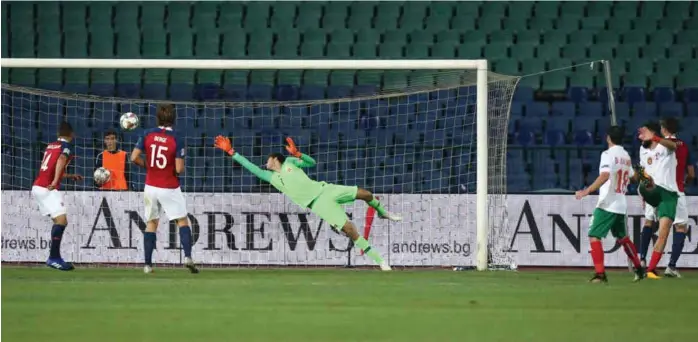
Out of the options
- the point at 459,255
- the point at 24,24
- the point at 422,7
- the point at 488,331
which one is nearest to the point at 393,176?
the point at 459,255

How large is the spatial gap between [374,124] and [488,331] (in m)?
12.0

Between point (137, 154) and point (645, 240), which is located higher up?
point (137, 154)

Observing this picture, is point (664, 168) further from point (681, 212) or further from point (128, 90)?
point (128, 90)

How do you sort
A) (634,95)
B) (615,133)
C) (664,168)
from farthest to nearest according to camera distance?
1. (634,95)
2. (664,168)
3. (615,133)

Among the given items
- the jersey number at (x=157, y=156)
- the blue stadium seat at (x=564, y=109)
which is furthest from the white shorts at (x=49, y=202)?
the blue stadium seat at (x=564, y=109)

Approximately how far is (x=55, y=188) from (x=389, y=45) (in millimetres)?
8349

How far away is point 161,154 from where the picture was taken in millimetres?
14891

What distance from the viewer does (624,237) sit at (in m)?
14.3

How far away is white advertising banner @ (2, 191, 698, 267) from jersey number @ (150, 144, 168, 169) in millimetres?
2773

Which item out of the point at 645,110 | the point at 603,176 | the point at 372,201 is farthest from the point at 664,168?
the point at 645,110

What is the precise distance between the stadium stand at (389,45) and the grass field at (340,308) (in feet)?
21.2

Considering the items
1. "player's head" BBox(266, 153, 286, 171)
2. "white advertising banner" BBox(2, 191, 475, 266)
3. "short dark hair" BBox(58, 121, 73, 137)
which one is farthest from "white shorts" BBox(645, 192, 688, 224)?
"short dark hair" BBox(58, 121, 73, 137)

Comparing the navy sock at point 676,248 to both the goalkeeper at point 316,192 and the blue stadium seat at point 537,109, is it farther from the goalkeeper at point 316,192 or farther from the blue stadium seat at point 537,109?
the blue stadium seat at point 537,109

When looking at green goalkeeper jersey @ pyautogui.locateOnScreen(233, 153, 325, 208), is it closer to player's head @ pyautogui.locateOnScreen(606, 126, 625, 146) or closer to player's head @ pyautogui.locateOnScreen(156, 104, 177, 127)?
player's head @ pyautogui.locateOnScreen(156, 104, 177, 127)
